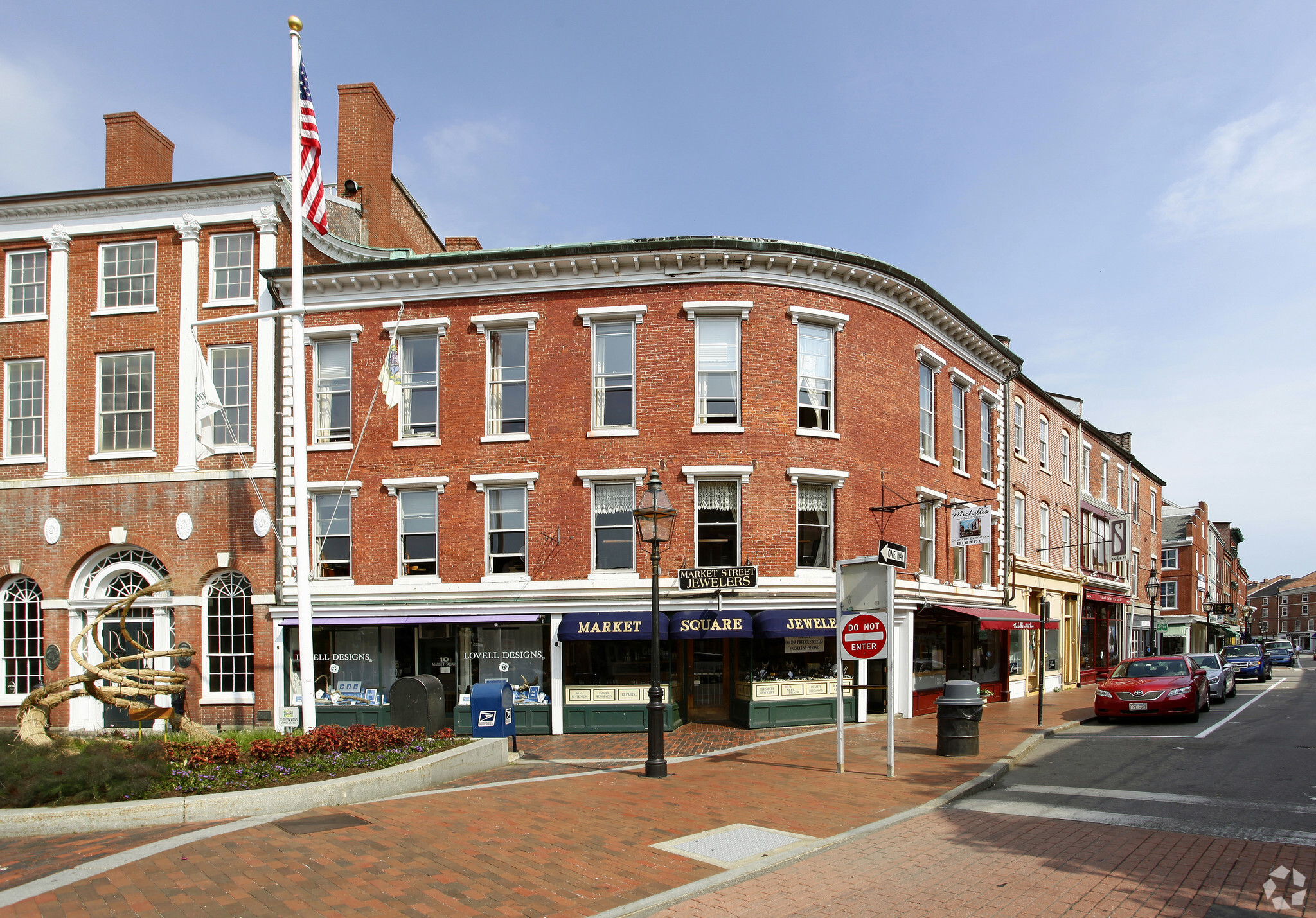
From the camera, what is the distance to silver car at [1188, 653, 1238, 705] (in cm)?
2350

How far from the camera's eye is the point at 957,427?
2445cm

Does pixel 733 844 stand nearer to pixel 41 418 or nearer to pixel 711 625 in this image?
pixel 711 625

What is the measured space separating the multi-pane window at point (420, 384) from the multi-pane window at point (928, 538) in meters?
11.9

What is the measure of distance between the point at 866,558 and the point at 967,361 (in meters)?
13.7

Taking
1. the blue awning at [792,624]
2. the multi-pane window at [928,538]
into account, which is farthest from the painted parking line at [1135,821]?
the multi-pane window at [928,538]

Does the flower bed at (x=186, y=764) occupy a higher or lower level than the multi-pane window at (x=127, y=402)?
lower

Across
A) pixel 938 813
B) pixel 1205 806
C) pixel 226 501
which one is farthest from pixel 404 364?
pixel 1205 806

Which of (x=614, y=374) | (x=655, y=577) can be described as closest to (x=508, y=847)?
(x=655, y=577)

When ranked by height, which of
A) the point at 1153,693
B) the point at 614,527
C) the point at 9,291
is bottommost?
the point at 1153,693

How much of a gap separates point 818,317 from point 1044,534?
15810mm

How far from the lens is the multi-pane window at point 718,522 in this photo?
733 inches

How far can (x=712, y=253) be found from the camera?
18750 mm

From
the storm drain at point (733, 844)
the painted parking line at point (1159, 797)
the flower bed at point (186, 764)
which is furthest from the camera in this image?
the painted parking line at point (1159, 797)

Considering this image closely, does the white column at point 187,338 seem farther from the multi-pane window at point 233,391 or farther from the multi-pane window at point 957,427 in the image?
the multi-pane window at point 957,427
